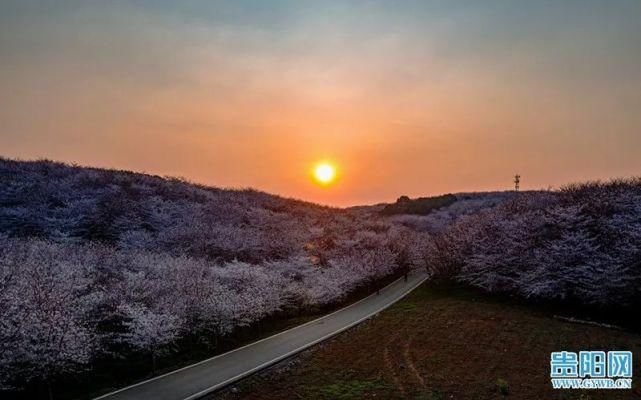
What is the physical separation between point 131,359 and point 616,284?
33.0 meters

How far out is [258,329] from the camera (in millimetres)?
30094

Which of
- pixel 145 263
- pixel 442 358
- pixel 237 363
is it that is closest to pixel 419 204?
pixel 145 263

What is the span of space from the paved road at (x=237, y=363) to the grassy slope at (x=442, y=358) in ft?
3.37

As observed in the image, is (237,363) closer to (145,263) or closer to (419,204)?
(145,263)

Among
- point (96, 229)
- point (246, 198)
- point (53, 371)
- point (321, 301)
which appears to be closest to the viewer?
point (53, 371)

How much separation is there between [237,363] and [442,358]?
11350 mm

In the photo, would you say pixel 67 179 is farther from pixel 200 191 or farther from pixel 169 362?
pixel 169 362

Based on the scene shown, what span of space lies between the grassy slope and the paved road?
1.03 meters

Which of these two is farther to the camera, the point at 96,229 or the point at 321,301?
the point at 96,229

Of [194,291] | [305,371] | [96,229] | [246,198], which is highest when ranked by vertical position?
[246,198]

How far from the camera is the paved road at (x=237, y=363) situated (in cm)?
1873

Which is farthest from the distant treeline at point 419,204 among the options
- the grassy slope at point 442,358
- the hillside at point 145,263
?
the grassy slope at point 442,358

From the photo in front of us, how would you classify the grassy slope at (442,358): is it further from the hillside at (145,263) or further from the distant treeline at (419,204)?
the distant treeline at (419,204)

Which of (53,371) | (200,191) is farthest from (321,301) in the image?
(200,191)
